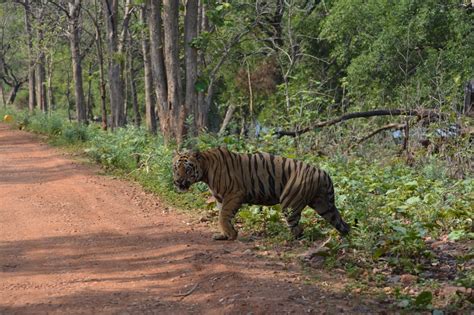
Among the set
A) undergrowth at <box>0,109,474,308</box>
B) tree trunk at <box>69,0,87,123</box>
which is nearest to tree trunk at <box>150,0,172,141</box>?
undergrowth at <box>0,109,474,308</box>

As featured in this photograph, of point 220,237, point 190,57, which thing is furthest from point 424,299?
point 190,57

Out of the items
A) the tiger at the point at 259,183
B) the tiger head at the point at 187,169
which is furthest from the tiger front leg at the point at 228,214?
the tiger head at the point at 187,169

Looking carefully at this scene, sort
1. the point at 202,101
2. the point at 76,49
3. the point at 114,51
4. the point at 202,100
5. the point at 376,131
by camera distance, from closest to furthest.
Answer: the point at 376,131 → the point at 114,51 → the point at 202,101 → the point at 202,100 → the point at 76,49

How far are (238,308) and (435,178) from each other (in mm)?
5896

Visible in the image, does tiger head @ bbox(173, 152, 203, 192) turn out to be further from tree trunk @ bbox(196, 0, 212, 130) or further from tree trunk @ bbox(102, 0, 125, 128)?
tree trunk @ bbox(102, 0, 125, 128)

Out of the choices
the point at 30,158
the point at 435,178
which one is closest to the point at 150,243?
the point at 435,178

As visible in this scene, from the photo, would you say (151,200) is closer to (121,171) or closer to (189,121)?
(189,121)

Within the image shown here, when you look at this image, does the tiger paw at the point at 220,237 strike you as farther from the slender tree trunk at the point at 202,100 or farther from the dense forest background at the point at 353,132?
the slender tree trunk at the point at 202,100

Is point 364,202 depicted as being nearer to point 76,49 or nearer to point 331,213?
point 331,213

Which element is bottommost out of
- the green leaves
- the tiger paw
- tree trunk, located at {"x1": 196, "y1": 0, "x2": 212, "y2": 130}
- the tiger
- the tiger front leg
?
the tiger paw

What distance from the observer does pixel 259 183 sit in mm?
7859

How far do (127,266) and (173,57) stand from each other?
6.66 metres

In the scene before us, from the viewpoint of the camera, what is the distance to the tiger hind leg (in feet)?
24.9

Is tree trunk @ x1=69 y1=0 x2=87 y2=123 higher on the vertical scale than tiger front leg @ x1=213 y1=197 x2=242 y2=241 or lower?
higher
